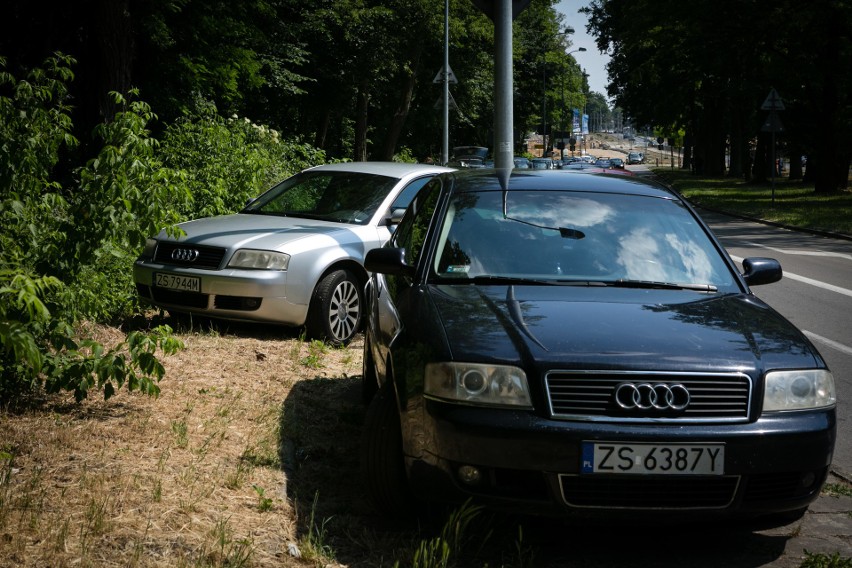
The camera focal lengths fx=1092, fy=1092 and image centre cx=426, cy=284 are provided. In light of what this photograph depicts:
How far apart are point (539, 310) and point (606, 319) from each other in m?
0.29

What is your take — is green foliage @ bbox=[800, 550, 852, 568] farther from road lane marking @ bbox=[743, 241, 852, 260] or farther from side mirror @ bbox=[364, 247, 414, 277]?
road lane marking @ bbox=[743, 241, 852, 260]

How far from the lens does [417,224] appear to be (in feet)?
19.8

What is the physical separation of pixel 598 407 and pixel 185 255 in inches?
214

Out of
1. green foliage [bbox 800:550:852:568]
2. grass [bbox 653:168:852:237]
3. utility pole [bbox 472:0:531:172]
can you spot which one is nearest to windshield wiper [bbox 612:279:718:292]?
green foliage [bbox 800:550:852:568]

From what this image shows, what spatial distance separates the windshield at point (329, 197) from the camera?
9617 millimetres

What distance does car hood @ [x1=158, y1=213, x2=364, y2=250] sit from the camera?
8.68m

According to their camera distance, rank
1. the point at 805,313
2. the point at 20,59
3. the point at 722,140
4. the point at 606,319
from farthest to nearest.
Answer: the point at 722,140
the point at 20,59
the point at 805,313
the point at 606,319

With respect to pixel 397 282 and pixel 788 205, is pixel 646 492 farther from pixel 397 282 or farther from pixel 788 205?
pixel 788 205

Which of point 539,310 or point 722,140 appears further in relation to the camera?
point 722,140

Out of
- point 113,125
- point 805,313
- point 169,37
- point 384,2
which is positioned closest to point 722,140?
point 384,2

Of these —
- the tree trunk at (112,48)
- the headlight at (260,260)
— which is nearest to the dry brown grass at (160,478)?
the headlight at (260,260)

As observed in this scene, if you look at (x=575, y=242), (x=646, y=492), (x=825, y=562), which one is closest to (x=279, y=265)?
(x=575, y=242)

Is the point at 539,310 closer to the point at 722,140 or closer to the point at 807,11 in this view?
the point at 807,11

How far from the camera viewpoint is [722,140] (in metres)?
66.6
